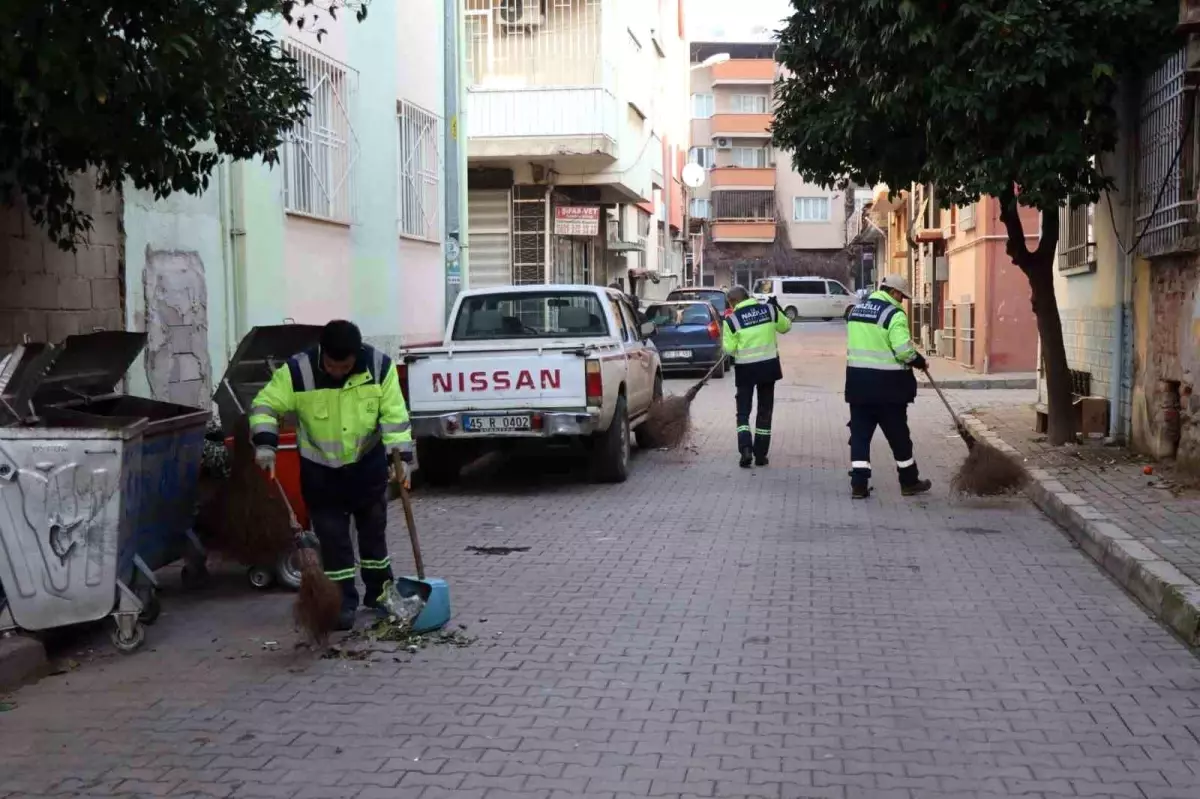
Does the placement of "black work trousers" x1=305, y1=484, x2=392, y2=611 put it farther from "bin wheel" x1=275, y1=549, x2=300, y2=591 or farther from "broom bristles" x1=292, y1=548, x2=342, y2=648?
"bin wheel" x1=275, y1=549, x2=300, y2=591

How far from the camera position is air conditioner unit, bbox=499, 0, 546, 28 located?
966 inches

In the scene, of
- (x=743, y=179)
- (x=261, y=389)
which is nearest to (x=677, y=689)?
(x=261, y=389)

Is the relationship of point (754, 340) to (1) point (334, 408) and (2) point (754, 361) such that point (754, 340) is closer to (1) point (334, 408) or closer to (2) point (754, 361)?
(2) point (754, 361)

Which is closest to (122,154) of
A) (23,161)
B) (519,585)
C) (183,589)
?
(23,161)

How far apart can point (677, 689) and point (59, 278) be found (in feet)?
19.3

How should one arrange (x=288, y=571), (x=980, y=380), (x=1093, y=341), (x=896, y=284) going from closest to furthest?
(x=288, y=571), (x=896, y=284), (x=1093, y=341), (x=980, y=380)

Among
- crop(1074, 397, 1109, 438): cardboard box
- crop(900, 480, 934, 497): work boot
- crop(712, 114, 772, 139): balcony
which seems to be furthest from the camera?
crop(712, 114, 772, 139): balcony

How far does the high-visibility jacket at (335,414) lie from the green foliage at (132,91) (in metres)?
1.43

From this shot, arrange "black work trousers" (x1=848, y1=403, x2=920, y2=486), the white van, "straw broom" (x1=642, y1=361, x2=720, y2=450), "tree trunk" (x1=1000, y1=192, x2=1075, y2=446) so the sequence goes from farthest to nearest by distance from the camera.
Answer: the white van → "straw broom" (x1=642, y1=361, x2=720, y2=450) → "tree trunk" (x1=1000, y1=192, x2=1075, y2=446) → "black work trousers" (x1=848, y1=403, x2=920, y2=486)

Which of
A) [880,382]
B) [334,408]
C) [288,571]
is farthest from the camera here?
[880,382]

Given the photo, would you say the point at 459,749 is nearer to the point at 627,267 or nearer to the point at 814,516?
the point at 814,516

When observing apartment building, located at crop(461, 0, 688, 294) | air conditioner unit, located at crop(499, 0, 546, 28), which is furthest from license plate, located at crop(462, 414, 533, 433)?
air conditioner unit, located at crop(499, 0, 546, 28)

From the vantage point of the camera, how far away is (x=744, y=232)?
67.8 meters

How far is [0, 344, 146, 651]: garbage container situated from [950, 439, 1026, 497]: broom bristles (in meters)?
6.86
